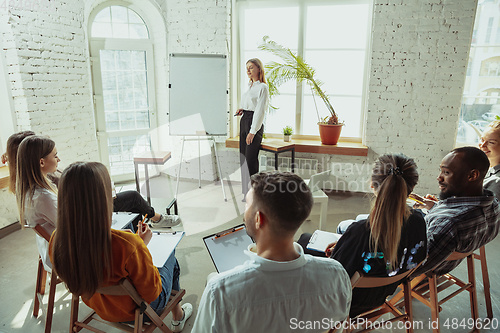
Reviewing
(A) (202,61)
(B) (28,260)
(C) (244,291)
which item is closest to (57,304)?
(B) (28,260)

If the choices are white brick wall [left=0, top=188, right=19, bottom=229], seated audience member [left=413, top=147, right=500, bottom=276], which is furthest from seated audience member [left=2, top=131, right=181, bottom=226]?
seated audience member [left=413, top=147, right=500, bottom=276]

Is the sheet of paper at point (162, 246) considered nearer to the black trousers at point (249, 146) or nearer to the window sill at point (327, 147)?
the black trousers at point (249, 146)

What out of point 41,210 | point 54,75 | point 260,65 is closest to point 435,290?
point 41,210

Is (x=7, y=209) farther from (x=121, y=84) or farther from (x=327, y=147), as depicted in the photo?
(x=327, y=147)

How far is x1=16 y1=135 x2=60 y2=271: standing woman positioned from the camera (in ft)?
5.72

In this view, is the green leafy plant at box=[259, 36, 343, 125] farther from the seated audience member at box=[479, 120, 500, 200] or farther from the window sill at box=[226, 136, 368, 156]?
the seated audience member at box=[479, 120, 500, 200]

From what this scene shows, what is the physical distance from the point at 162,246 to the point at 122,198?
107 cm

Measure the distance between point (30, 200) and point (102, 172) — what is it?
773 millimetres

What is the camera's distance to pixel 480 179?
1.62 meters

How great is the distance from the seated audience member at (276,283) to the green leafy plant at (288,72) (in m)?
3.30

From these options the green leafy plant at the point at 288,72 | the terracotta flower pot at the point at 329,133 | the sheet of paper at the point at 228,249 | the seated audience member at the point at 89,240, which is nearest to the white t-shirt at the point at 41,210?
the seated audience member at the point at 89,240

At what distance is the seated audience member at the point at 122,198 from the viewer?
1947mm

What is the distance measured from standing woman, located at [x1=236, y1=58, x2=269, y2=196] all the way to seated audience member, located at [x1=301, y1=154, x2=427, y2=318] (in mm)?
2445

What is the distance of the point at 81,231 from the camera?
1.23 meters
